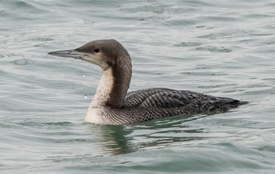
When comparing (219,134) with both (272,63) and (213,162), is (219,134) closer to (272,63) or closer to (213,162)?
(213,162)

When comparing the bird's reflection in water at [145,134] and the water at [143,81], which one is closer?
the water at [143,81]

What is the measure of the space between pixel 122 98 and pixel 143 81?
9.33 ft

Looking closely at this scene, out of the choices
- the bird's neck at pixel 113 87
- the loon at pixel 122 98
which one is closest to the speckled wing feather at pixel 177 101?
the loon at pixel 122 98

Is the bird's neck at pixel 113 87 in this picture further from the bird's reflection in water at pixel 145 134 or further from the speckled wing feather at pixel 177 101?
the bird's reflection in water at pixel 145 134

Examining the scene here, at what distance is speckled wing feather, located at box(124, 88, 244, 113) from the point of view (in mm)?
12945

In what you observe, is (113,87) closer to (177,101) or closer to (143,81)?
(177,101)

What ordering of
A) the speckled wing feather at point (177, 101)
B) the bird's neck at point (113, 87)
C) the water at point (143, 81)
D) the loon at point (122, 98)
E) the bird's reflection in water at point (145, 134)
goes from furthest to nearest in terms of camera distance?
the speckled wing feather at point (177, 101) < the bird's neck at point (113, 87) < the loon at point (122, 98) < the bird's reflection in water at point (145, 134) < the water at point (143, 81)

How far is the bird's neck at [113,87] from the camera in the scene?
42.1ft

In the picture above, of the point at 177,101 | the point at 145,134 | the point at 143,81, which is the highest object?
the point at 177,101

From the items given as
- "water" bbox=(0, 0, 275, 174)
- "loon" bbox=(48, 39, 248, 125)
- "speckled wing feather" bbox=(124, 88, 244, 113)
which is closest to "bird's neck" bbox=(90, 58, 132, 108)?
"loon" bbox=(48, 39, 248, 125)

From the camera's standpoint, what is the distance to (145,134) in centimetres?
1215

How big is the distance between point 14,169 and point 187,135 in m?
2.48

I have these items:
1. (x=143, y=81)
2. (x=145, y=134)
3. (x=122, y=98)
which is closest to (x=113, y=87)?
(x=122, y=98)

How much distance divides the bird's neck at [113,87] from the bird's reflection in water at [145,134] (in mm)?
416
